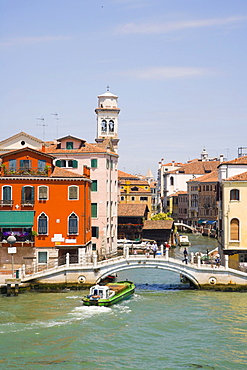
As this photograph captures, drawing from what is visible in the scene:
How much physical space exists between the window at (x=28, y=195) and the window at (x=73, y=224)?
2838mm

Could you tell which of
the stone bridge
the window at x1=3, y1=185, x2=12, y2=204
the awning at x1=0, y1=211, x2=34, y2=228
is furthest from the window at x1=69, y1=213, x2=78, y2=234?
the window at x1=3, y1=185, x2=12, y2=204

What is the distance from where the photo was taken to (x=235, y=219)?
43156 mm

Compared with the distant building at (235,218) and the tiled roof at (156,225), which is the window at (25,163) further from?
the tiled roof at (156,225)

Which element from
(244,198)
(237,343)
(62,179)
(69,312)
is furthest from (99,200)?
(237,343)

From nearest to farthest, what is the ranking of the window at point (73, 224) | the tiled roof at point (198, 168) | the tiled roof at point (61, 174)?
the window at point (73, 224) → the tiled roof at point (61, 174) → the tiled roof at point (198, 168)

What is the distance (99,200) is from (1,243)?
37.8ft

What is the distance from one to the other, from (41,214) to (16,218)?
1689mm

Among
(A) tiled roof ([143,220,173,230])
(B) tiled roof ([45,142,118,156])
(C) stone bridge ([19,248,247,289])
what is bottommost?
(C) stone bridge ([19,248,247,289])

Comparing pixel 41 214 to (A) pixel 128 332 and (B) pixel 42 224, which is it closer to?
(B) pixel 42 224

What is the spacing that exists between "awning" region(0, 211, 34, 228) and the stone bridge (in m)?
3.43

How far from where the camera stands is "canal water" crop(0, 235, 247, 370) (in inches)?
1046

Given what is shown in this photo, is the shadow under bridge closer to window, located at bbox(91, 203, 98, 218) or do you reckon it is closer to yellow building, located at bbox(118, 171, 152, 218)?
window, located at bbox(91, 203, 98, 218)

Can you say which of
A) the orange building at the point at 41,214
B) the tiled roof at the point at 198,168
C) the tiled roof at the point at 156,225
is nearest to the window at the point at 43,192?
the orange building at the point at 41,214

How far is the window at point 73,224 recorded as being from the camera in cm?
4403
